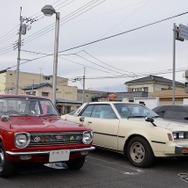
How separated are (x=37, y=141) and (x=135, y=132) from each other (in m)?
2.38

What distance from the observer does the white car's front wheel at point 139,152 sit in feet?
20.1

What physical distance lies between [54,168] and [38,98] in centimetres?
170

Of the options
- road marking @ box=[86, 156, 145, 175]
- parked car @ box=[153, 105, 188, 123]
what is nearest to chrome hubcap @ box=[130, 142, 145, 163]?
road marking @ box=[86, 156, 145, 175]

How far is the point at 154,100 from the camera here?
79.9ft

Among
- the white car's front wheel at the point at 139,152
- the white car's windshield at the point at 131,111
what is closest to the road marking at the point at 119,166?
the white car's front wheel at the point at 139,152

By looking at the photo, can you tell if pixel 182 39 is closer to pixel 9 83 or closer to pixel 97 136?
pixel 97 136

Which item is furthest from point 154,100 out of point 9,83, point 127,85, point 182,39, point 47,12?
point 9,83

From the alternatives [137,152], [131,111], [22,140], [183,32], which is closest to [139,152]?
[137,152]

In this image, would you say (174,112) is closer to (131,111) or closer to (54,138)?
(131,111)

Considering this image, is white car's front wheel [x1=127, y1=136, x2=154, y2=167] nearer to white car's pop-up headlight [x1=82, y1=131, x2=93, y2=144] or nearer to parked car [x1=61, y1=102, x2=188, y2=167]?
parked car [x1=61, y1=102, x2=188, y2=167]

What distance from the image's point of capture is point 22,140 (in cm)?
486

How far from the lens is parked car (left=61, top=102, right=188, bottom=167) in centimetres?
594

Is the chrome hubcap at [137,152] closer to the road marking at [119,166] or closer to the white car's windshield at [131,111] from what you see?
the road marking at [119,166]

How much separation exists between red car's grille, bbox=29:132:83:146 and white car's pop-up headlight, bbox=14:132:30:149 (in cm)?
7
